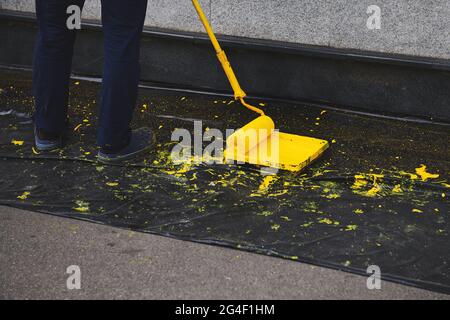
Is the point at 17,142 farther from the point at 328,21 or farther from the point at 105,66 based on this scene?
the point at 328,21

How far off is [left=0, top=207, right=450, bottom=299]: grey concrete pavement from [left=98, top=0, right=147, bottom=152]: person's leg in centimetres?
70

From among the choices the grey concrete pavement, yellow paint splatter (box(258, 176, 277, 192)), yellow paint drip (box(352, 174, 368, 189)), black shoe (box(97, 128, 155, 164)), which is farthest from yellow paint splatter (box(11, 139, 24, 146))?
yellow paint drip (box(352, 174, 368, 189))

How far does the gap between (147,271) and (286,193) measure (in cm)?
87

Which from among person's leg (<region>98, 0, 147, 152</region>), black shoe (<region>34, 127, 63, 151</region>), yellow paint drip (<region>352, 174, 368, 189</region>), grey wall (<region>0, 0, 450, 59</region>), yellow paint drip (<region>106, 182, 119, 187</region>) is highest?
grey wall (<region>0, 0, 450, 59</region>)

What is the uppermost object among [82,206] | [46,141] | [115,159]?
[46,141]

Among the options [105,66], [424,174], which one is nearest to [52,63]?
[105,66]

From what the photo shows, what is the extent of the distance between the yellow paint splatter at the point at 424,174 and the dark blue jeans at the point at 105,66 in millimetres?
1327

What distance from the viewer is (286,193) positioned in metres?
3.42

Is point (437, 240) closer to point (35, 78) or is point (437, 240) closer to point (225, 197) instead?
point (225, 197)

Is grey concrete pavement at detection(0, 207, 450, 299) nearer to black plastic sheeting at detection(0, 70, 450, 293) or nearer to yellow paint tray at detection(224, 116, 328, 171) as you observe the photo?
black plastic sheeting at detection(0, 70, 450, 293)

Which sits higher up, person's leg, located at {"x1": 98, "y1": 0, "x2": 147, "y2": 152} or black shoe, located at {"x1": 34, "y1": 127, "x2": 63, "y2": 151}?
person's leg, located at {"x1": 98, "y1": 0, "x2": 147, "y2": 152}

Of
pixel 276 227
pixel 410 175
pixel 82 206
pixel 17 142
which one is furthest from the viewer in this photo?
pixel 17 142

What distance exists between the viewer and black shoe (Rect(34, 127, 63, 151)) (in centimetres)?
389
